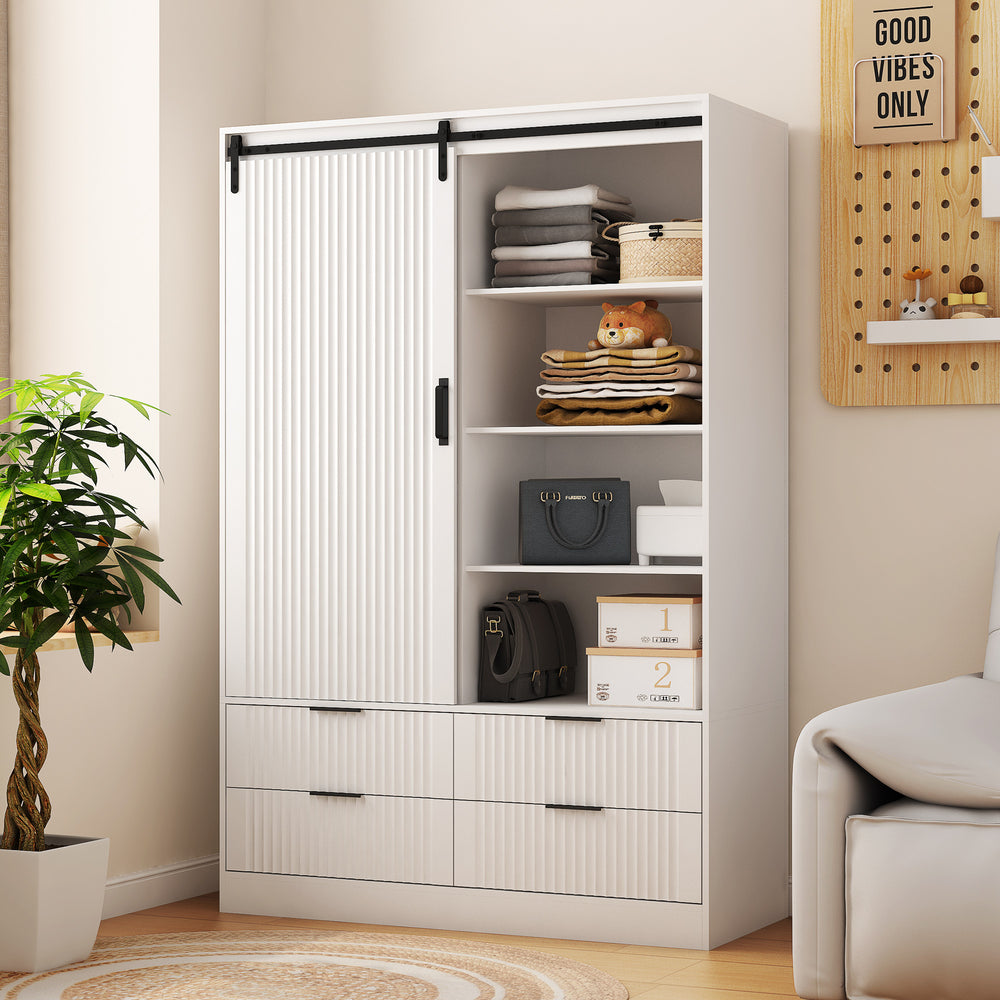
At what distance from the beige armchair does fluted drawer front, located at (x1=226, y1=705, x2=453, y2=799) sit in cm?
102

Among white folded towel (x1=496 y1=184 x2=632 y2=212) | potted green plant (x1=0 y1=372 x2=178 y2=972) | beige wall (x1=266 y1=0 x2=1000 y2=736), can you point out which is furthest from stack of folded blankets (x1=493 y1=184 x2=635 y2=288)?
potted green plant (x1=0 y1=372 x2=178 y2=972)

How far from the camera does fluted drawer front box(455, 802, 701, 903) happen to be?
3441 millimetres

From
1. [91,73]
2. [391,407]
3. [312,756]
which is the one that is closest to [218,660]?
[312,756]

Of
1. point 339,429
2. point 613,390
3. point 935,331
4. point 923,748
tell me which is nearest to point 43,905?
point 339,429

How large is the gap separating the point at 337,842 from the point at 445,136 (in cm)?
163

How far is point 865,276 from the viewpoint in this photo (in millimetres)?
3744

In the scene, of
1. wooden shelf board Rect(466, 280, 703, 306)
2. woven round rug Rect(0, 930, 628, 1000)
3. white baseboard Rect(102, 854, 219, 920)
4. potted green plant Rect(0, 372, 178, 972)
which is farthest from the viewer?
white baseboard Rect(102, 854, 219, 920)

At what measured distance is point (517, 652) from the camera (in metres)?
3.66

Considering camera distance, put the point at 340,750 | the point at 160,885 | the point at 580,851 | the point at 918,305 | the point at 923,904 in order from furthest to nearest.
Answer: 1. the point at 160,885
2. the point at 340,750
3. the point at 918,305
4. the point at 580,851
5. the point at 923,904

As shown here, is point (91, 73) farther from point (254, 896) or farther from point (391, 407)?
point (254, 896)

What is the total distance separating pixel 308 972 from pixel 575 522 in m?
1.13

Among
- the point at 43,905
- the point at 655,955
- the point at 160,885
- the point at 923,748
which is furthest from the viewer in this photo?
the point at 160,885

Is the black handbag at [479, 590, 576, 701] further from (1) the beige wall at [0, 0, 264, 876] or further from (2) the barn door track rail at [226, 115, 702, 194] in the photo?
(2) the barn door track rail at [226, 115, 702, 194]

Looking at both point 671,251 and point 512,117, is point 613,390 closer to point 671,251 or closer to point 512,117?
point 671,251
